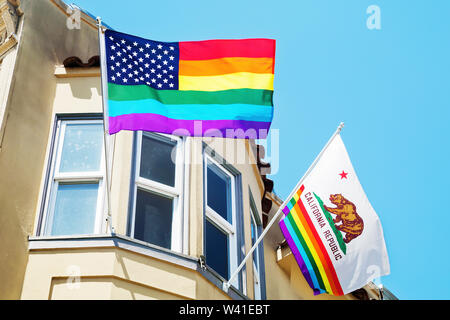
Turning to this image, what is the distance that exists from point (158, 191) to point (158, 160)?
22.7 inches

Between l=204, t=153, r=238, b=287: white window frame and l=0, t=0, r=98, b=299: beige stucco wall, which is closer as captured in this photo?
l=0, t=0, r=98, b=299: beige stucco wall

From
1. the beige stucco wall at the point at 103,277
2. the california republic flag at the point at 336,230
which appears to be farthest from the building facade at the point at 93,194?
the california republic flag at the point at 336,230

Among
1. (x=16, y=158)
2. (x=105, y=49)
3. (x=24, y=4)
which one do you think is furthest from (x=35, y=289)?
(x=24, y=4)

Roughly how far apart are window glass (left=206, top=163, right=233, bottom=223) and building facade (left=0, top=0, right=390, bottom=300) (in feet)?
0.07

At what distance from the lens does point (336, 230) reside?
382 inches

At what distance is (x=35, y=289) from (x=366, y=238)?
4.58 metres

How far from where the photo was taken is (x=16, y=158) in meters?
8.46

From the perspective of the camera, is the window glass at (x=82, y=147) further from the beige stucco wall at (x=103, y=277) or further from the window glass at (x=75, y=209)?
the beige stucco wall at (x=103, y=277)

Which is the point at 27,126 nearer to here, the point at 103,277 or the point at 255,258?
the point at 103,277

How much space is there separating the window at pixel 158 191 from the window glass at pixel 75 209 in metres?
0.55

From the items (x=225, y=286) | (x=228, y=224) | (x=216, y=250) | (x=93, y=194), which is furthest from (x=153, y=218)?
(x=228, y=224)

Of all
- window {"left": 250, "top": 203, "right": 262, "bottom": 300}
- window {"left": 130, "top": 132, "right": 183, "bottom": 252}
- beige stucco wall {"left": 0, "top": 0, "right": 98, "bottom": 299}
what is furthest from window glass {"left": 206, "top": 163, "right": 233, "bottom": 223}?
beige stucco wall {"left": 0, "top": 0, "right": 98, "bottom": 299}

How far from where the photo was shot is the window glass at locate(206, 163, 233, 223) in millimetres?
9680

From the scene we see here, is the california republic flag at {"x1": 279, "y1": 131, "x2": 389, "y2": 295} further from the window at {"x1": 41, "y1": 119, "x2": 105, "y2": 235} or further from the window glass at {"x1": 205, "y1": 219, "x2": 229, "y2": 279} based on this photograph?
the window at {"x1": 41, "y1": 119, "x2": 105, "y2": 235}
